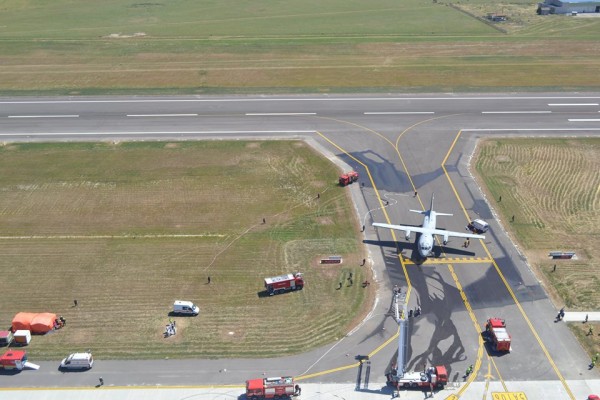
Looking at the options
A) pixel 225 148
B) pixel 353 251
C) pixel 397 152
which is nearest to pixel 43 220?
pixel 225 148

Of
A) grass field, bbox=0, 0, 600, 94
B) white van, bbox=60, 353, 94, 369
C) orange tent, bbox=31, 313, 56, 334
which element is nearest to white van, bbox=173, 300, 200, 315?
white van, bbox=60, 353, 94, 369

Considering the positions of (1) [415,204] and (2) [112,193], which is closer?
(1) [415,204]

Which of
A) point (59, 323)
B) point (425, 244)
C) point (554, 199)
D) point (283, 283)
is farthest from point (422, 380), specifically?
point (554, 199)

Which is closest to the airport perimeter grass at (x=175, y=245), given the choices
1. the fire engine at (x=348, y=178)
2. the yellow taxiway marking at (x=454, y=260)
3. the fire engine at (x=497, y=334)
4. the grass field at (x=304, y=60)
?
the fire engine at (x=348, y=178)

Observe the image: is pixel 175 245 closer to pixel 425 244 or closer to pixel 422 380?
pixel 425 244

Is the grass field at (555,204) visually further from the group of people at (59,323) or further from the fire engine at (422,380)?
the group of people at (59,323)

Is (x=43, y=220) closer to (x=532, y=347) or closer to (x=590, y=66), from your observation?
(x=532, y=347)

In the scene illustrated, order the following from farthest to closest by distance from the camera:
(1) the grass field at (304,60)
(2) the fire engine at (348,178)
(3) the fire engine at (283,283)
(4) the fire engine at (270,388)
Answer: (1) the grass field at (304,60) < (2) the fire engine at (348,178) < (3) the fire engine at (283,283) < (4) the fire engine at (270,388)
